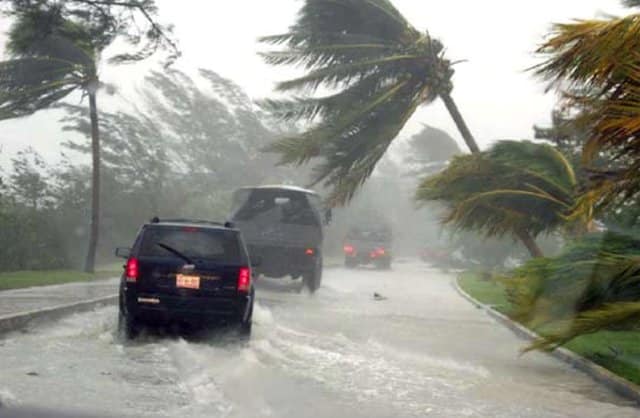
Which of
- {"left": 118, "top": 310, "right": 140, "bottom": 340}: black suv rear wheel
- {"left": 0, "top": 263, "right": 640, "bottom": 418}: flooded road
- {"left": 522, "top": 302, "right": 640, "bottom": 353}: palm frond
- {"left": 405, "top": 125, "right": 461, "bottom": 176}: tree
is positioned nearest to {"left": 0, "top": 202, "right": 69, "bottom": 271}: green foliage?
{"left": 0, "top": 263, "right": 640, "bottom": 418}: flooded road

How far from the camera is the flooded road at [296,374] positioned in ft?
32.2

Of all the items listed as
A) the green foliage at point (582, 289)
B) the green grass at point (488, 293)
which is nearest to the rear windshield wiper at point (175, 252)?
the green foliage at point (582, 289)

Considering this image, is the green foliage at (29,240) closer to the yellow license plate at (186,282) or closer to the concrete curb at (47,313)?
the concrete curb at (47,313)

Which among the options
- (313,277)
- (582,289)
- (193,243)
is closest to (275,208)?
(313,277)

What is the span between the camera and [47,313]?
57.4ft

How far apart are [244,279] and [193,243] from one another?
93 centimetres

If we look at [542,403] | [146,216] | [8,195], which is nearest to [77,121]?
Result: [146,216]

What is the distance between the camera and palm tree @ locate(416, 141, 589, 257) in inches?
757

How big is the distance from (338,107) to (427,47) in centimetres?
281

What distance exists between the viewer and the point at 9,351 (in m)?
13.0

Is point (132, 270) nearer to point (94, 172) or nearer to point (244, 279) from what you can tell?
point (244, 279)

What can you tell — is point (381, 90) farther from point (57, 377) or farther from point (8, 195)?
point (57, 377)

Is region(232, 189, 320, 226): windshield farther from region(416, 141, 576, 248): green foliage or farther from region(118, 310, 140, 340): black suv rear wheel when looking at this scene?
region(118, 310, 140, 340): black suv rear wheel

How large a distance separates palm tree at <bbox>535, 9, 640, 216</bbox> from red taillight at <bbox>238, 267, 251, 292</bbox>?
5414 mm
